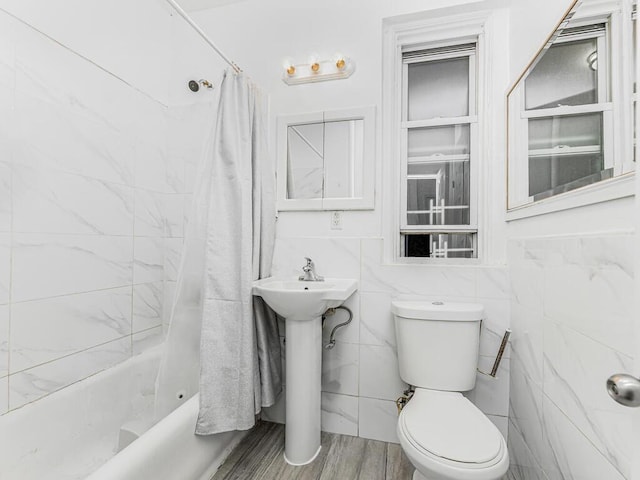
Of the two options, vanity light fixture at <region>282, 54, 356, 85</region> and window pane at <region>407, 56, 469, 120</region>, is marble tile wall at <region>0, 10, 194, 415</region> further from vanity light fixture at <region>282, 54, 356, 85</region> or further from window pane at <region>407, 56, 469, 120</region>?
window pane at <region>407, 56, 469, 120</region>

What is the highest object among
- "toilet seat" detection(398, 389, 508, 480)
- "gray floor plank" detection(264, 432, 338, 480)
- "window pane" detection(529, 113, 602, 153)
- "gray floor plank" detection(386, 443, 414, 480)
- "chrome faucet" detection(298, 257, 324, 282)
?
"window pane" detection(529, 113, 602, 153)

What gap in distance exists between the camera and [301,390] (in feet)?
5.02

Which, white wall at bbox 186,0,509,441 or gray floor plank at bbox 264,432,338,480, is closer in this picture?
gray floor plank at bbox 264,432,338,480

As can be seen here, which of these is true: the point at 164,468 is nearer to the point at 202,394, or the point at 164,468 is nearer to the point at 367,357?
the point at 202,394

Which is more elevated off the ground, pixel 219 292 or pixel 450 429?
pixel 219 292

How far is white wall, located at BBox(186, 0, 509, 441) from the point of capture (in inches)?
63.7

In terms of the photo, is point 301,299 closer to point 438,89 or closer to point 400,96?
point 400,96

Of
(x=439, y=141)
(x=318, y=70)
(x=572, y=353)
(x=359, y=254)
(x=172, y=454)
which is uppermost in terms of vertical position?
(x=318, y=70)

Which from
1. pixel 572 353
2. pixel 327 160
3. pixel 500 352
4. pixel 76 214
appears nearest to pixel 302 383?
pixel 500 352

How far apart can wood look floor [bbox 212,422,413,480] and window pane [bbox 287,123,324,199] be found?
4.40ft

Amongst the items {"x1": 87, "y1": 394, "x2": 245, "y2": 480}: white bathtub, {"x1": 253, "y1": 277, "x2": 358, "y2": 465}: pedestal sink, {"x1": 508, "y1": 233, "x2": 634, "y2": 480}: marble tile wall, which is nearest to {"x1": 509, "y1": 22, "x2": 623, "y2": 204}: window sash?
{"x1": 508, "y1": 233, "x2": 634, "y2": 480}: marble tile wall

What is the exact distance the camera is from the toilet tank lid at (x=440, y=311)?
144cm

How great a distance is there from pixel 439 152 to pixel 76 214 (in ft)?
6.10

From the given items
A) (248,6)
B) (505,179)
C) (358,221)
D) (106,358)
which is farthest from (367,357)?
(248,6)
